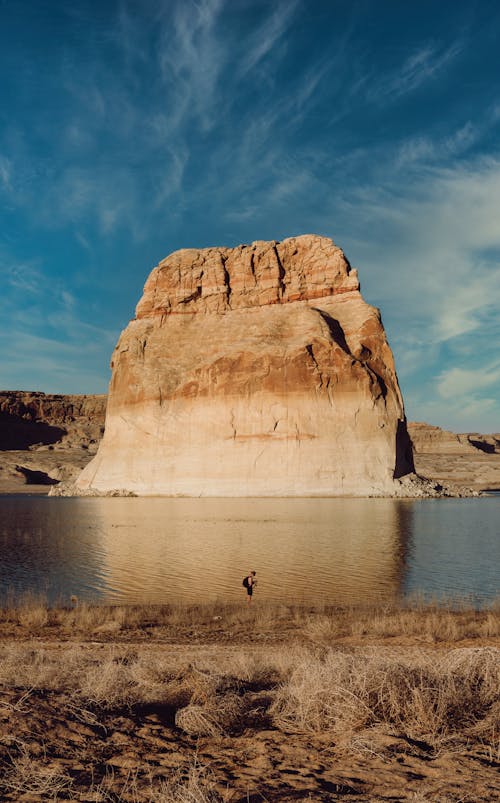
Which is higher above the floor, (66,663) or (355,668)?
(355,668)

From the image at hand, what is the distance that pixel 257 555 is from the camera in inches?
798

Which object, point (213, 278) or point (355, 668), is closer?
point (355, 668)

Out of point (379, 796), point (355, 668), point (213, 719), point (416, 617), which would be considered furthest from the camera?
point (416, 617)

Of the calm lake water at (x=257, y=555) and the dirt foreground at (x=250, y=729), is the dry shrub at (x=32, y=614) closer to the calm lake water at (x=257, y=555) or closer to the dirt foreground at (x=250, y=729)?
the calm lake water at (x=257, y=555)

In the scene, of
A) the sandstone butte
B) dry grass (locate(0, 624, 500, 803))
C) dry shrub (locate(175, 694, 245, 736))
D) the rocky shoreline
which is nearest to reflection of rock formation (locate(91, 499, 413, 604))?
dry grass (locate(0, 624, 500, 803))

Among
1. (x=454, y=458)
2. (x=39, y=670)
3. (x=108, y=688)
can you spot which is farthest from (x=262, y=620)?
(x=454, y=458)

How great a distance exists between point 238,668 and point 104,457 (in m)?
56.3

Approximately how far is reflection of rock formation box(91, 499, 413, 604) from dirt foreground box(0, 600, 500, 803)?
733cm

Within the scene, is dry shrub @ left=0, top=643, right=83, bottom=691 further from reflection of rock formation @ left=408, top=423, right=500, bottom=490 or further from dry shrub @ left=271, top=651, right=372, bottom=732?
reflection of rock formation @ left=408, top=423, right=500, bottom=490

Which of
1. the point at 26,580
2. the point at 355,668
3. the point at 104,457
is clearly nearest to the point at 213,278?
the point at 104,457

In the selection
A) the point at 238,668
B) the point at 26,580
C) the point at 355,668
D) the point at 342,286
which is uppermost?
the point at 342,286

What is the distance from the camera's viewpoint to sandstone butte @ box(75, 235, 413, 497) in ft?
172

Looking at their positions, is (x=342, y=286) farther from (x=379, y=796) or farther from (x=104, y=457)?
(x=379, y=796)

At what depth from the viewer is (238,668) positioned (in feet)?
→ 22.8
